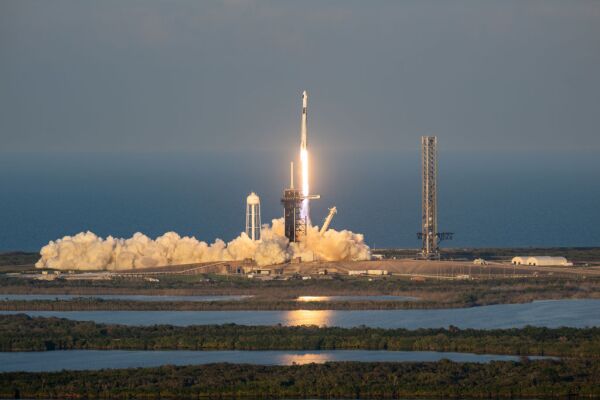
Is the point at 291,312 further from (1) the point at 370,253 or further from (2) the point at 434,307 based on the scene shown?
(1) the point at 370,253

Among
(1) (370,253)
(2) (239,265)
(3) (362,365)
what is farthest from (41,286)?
(3) (362,365)

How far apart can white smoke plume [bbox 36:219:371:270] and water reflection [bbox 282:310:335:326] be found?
1662 centimetres

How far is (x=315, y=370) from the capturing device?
72625 millimetres

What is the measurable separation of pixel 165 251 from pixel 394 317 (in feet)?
76.8

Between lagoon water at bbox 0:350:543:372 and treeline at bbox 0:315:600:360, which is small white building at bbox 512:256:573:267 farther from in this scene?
lagoon water at bbox 0:350:543:372

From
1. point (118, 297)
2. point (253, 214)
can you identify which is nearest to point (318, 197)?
point (253, 214)

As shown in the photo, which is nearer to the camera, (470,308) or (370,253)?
(470,308)

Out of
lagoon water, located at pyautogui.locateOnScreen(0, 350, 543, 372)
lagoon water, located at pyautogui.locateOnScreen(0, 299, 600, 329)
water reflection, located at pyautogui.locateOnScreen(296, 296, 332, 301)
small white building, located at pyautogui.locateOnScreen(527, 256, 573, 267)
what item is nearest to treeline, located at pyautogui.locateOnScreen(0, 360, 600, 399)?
lagoon water, located at pyautogui.locateOnScreen(0, 350, 543, 372)

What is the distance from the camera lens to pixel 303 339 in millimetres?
79875

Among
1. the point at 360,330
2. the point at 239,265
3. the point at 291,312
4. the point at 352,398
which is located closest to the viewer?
the point at 352,398

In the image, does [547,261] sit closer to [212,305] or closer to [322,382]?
[212,305]

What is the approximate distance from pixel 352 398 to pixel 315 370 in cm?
321

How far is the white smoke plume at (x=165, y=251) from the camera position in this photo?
10806 cm

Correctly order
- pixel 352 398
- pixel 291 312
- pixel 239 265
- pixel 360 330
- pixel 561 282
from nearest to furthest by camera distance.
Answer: pixel 352 398 → pixel 360 330 → pixel 291 312 → pixel 561 282 → pixel 239 265
